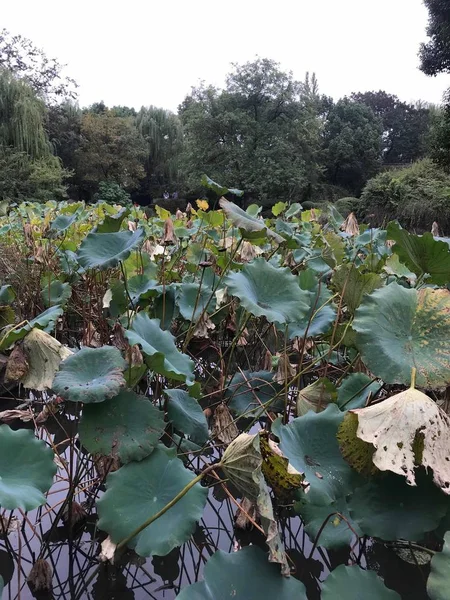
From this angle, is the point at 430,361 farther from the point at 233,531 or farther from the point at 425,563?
the point at 233,531

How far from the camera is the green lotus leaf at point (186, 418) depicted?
100 centimetres

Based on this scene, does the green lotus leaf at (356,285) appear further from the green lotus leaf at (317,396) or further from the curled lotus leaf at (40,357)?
the curled lotus leaf at (40,357)

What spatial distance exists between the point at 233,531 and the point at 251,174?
17.6 m

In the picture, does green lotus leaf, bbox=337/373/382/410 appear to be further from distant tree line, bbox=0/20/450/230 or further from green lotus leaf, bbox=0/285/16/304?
distant tree line, bbox=0/20/450/230

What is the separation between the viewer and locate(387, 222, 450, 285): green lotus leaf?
0.84 metres

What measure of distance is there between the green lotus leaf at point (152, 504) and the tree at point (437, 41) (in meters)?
13.1

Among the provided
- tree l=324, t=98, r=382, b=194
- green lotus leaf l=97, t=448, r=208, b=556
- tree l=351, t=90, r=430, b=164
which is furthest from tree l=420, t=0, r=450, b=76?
tree l=351, t=90, r=430, b=164

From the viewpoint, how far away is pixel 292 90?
735 inches

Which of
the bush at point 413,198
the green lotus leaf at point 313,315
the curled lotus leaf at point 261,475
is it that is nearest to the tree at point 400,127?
the bush at point 413,198

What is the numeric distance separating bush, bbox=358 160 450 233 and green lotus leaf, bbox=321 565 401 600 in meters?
7.61

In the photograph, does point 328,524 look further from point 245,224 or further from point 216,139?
point 216,139

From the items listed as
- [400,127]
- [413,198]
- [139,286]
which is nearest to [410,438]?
[139,286]

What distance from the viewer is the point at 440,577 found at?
1.72 ft

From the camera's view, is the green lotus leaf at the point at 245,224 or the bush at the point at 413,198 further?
the bush at the point at 413,198
